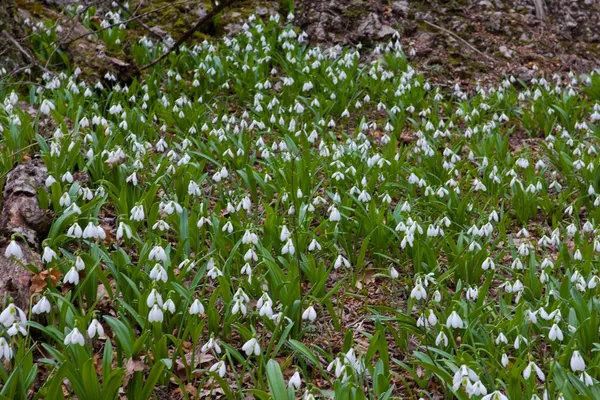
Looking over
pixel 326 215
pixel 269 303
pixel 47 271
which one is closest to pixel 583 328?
pixel 269 303

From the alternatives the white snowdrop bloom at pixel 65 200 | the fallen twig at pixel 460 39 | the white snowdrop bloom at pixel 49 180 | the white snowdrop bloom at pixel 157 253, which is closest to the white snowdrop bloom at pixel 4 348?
the white snowdrop bloom at pixel 157 253

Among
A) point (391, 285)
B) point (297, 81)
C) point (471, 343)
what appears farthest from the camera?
point (297, 81)

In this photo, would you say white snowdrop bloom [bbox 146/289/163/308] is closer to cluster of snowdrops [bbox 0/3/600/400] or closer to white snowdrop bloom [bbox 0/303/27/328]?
cluster of snowdrops [bbox 0/3/600/400]

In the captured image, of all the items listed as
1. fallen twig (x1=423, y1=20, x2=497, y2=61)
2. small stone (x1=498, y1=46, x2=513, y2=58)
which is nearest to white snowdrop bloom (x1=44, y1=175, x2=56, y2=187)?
A: fallen twig (x1=423, y1=20, x2=497, y2=61)

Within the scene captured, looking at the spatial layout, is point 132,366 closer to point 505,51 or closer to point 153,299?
point 153,299

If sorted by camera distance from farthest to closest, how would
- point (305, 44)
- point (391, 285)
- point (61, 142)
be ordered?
point (305, 44) < point (61, 142) < point (391, 285)

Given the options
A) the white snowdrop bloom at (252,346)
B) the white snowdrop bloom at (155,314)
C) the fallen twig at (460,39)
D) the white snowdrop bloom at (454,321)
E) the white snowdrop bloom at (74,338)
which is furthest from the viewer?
the fallen twig at (460,39)

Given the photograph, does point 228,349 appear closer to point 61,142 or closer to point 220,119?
point 61,142

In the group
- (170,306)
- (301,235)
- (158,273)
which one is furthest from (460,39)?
(170,306)

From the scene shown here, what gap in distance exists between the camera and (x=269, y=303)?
2666 millimetres

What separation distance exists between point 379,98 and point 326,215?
2489mm

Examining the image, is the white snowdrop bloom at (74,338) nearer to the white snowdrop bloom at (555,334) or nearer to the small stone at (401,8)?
the white snowdrop bloom at (555,334)

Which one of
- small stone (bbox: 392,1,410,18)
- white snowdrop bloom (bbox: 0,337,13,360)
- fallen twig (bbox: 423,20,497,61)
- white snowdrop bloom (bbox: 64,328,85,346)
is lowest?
fallen twig (bbox: 423,20,497,61)

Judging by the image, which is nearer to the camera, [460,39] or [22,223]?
[22,223]
